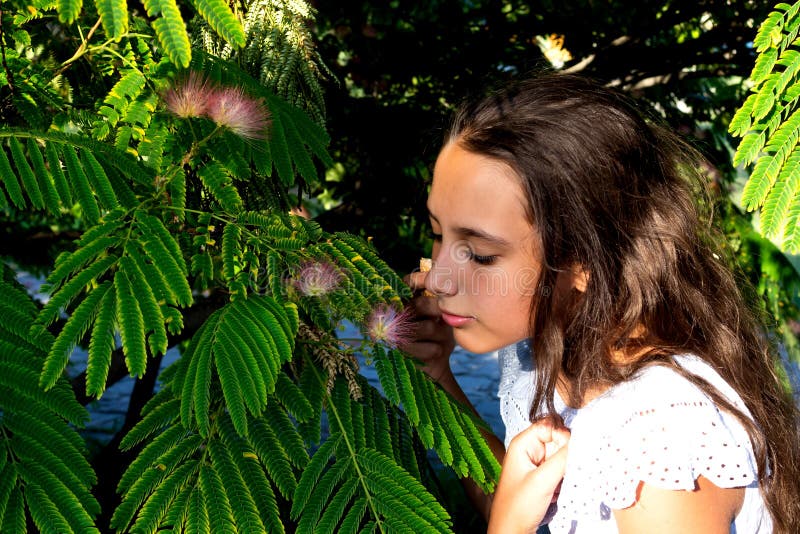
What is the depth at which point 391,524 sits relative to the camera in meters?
1.41

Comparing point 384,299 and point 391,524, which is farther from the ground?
point 384,299

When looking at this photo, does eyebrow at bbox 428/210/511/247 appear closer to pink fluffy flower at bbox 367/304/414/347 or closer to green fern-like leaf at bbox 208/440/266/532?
pink fluffy flower at bbox 367/304/414/347

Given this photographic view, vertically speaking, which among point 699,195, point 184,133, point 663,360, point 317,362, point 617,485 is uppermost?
point 184,133

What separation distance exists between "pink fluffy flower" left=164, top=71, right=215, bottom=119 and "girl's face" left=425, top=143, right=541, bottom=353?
53 cm

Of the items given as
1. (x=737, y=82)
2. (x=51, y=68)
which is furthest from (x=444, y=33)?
(x=51, y=68)

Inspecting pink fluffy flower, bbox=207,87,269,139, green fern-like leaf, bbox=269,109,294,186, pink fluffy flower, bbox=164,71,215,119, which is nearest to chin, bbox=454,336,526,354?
green fern-like leaf, bbox=269,109,294,186

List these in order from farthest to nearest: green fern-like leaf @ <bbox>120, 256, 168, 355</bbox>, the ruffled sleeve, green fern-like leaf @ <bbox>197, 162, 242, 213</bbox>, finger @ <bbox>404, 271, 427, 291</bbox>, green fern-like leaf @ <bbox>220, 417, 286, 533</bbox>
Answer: finger @ <bbox>404, 271, 427, 291</bbox>
green fern-like leaf @ <bbox>197, 162, 242, 213</bbox>
the ruffled sleeve
green fern-like leaf @ <bbox>220, 417, 286, 533</bbox>
green fern-like leaf @ <bbox>120, 256, 168, 355</bbox>

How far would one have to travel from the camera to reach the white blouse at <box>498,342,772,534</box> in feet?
5.05

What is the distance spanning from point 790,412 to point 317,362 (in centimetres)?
119

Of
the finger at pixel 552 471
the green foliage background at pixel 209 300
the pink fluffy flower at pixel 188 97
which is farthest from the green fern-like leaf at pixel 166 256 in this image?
the finger at pixel 552 471

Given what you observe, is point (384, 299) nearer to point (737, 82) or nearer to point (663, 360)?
point (663, 360)

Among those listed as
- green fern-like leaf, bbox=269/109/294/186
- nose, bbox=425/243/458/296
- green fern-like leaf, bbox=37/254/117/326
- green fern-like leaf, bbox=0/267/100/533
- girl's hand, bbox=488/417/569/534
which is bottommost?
girl's hand, bbox=488/417/569/534

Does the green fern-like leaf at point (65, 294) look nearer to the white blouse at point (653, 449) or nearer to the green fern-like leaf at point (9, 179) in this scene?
the green fern-like leaf at point (9, 179)

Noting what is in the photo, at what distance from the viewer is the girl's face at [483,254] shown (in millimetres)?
1714
